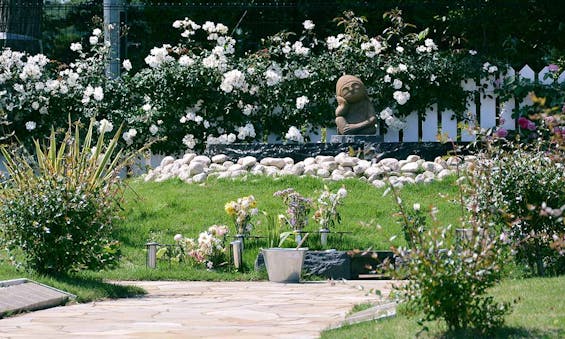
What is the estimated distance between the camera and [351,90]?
14.1 m

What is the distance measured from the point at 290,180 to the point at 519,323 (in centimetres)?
697

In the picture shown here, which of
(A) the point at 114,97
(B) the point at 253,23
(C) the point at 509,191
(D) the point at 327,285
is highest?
(B) the point at 253,23

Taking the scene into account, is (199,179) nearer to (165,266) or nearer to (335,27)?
(165,266)

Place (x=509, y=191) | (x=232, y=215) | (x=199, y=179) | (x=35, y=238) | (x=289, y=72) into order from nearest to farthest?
(x=509, y=191) < (x=35, y=238) < (x=232, y=215) < (x=199, y=179) < (x=289, y=72)

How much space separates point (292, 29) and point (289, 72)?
4.09 meters

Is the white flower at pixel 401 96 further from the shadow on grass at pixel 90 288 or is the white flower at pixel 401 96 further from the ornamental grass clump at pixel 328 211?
the shadow on grass at pixel 90 288

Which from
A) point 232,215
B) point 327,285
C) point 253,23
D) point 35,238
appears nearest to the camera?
point 35,238

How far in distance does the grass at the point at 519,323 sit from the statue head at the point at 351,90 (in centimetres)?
732

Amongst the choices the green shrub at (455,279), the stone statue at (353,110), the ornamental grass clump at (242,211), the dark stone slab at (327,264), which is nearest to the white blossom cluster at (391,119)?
the stone statue at (353,110)

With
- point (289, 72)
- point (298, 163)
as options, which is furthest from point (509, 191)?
point (289, 72)

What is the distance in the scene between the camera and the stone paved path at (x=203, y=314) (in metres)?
6.28

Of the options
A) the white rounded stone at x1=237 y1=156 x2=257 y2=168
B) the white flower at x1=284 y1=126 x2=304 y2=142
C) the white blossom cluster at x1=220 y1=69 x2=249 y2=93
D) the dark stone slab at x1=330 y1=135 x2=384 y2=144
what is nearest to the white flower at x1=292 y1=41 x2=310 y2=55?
the white blossom cluster at x1=220 y1=69 x2=249 y2=93

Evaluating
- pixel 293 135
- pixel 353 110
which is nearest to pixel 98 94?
pixel 293 135

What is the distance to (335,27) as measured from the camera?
19469 millimetres
